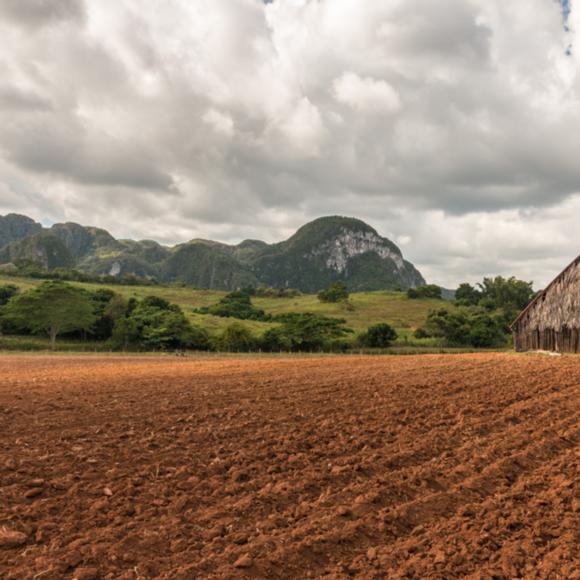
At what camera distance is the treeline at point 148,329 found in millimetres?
59875

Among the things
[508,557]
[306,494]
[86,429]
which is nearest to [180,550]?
[306,494]

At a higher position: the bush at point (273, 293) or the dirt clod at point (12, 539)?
the bush at point (273, 293)

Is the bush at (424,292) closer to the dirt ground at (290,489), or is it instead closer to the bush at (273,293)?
the bush at (273,293)

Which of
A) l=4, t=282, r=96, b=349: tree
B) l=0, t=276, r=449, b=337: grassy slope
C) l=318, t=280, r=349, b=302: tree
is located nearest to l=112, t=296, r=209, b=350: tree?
l=4, t=282, r=96, b=349: tree

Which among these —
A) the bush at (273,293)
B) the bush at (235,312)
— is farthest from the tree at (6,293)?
the bush at (273,293)

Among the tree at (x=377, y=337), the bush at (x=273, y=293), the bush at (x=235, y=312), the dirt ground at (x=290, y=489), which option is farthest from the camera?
the bush at (x=273, y=293)

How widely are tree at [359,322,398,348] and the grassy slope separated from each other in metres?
10.5

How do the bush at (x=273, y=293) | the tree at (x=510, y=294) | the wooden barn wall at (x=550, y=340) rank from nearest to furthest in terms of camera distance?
the wooden barn wall at (x=550, y=340), the tree at (x=510, y=294), the bush at (x=273, y=293)

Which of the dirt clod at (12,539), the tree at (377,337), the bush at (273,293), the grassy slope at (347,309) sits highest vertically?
the bush at (273,293)

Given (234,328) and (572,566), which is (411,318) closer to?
(234,328)

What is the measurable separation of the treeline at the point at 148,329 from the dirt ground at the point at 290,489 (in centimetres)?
4770

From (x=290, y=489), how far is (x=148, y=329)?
2254 inches

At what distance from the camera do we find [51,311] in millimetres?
59969

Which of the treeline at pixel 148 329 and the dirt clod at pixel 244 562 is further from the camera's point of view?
the treeline at pixel 148 329
